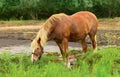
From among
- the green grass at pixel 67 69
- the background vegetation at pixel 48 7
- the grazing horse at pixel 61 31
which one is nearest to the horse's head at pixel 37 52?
the grazing horse at pixel 61 31

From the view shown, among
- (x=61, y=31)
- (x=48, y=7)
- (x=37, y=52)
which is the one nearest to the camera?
(x=37, y=52)

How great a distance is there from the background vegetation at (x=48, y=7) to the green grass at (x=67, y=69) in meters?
19.7

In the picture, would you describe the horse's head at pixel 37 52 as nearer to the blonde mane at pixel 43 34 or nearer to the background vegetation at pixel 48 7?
the blonde mane at pixel 43 34

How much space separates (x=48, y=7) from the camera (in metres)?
32.7

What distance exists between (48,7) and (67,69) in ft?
81.1

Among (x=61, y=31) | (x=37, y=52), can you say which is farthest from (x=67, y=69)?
(x=61, y=31)

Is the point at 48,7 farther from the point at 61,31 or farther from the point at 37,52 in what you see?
the point at 37,52

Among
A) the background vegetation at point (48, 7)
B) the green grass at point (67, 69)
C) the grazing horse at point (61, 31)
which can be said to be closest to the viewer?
the green grass at point (67, 69)

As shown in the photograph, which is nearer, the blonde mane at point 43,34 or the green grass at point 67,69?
the green grass at point 67,69

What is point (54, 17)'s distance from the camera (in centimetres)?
1047

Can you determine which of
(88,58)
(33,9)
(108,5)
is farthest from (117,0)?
(88,58)

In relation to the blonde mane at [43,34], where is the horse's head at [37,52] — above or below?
below

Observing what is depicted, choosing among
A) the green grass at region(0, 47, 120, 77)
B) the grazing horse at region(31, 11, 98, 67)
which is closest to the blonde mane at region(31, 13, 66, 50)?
the grazing horse at region(31, 11, 98, 67)

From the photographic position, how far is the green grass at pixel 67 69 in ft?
23.8
